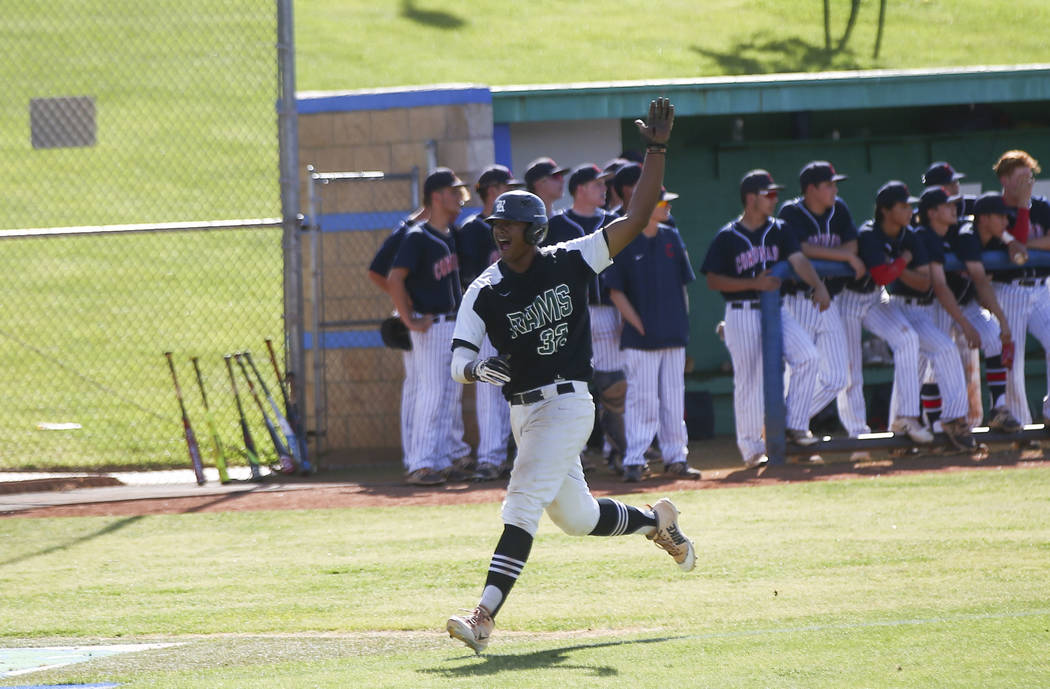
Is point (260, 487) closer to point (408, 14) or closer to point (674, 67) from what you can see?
point (674, 67)

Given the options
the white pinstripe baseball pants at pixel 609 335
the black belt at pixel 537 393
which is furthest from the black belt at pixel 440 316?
the black belt at pixel 537 393

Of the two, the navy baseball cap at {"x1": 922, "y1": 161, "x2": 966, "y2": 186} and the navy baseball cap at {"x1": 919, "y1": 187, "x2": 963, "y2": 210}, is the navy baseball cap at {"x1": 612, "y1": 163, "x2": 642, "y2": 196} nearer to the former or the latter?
the navy baseball cap at {"x1": 919, "y1": 187, "x2": 963, "y2": 210}

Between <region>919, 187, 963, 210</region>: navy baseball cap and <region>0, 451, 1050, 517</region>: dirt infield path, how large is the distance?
1.87 meters

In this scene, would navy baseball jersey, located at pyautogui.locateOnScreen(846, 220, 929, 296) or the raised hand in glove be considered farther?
navy baseball jersey, located at pyautogui.locateOnScreen(846, 220, 929, 296)

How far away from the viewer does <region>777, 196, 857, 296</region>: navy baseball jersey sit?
1025 centimetres

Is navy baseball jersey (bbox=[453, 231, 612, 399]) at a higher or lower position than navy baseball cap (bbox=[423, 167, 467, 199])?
lower

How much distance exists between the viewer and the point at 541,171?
996 centimetres

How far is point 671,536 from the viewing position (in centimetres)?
623

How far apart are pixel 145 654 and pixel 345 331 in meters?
6.72

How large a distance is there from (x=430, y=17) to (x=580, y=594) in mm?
28190

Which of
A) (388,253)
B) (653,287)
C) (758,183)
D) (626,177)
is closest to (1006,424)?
(758,183)

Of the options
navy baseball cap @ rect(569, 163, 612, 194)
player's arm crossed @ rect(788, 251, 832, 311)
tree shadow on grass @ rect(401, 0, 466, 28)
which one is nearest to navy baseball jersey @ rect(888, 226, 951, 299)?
player's arm crossed @ rect(788, 251, 832, 311)

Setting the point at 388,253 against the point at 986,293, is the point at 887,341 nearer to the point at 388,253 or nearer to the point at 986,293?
the point at 986,293

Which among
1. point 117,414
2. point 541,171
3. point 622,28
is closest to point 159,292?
point 117,414
